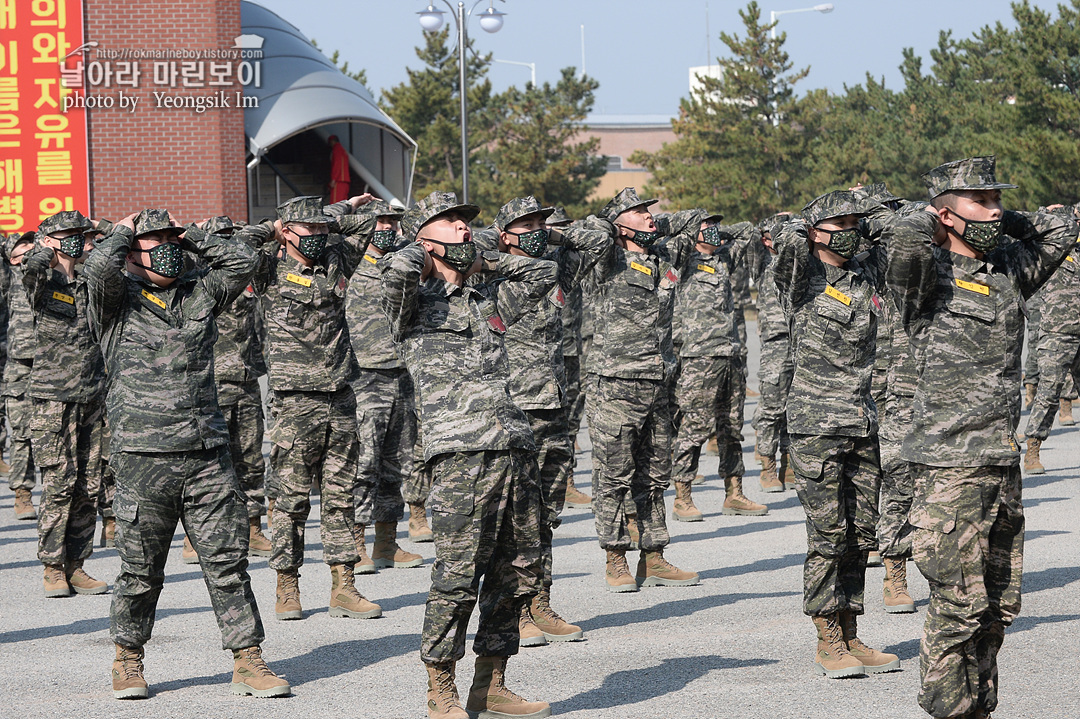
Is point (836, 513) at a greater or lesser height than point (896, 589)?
greater

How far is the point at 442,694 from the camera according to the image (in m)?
6.49

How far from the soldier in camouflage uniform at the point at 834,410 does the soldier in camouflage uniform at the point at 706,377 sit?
13.5 ft

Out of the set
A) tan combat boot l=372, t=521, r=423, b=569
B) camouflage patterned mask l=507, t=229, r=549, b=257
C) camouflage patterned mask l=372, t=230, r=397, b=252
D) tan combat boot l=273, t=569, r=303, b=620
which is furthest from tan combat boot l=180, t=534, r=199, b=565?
camouflage patterned mask l=507, t=229, r=549, b=257

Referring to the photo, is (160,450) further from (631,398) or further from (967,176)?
(967,176)

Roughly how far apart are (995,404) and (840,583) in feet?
5.81

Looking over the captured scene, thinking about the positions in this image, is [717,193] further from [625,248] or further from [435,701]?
[435,701]

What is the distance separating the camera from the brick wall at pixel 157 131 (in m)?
27.3

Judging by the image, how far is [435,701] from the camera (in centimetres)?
650

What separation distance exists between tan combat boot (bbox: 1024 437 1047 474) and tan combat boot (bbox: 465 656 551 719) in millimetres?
9059

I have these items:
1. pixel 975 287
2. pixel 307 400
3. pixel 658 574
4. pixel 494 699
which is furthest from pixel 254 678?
pixel 975 287

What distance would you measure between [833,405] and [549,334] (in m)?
2.38

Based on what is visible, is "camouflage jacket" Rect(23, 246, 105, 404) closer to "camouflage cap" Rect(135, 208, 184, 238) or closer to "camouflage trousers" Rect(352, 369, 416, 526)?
"camouflage trousers" Rect(352, 369, 416, 526)

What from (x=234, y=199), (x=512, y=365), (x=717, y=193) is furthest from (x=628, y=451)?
(x=717, y=193)

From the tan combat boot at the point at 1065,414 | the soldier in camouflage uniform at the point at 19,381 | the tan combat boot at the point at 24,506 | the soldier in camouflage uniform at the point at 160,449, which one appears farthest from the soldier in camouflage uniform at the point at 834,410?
the tan combat boot at the point at 1065,414
